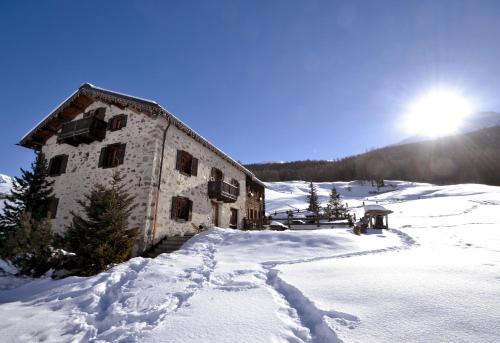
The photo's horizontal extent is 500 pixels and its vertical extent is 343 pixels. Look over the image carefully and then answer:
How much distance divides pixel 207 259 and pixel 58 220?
11428 millimetres

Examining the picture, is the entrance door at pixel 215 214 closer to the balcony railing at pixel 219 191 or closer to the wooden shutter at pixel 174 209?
the balcony railing at pixel 219 191

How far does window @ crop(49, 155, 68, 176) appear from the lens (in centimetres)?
1605

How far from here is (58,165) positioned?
1672cm

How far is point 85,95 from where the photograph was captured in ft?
53.2

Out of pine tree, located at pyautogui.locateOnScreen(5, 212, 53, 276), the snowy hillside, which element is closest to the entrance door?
pine tree, located at pyautogui.locateOnScreen(5, 212, 53, 276)

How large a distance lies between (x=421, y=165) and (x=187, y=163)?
A: 92915 mm

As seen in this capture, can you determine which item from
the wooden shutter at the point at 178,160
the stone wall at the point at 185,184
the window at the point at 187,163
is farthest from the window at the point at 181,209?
the wooden shutter at the point at 178,160

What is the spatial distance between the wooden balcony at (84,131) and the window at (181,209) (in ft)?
19.0

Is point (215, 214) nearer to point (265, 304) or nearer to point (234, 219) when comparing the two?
point (234, 219)

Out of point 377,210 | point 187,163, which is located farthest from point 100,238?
point 377,210

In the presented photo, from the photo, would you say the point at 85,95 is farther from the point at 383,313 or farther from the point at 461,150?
the point at 461,150

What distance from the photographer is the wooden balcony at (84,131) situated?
1445 centimetres

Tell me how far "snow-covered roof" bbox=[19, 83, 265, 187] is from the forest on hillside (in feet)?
244

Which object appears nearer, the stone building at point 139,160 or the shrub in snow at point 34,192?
the stone building at point 139,160
